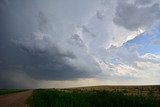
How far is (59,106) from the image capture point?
29.1 meters

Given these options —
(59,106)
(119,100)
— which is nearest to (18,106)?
(59,106)

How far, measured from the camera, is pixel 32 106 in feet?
97.8

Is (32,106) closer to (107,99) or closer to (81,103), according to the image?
(81,103)

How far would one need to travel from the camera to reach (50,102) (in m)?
31.1

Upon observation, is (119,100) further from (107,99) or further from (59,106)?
(59,106)

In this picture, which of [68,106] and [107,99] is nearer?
[68,106]

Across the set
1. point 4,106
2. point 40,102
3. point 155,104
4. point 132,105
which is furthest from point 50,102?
point 155,104

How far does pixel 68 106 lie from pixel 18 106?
5.45 meters

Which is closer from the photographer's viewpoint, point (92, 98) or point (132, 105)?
point (132, 105)

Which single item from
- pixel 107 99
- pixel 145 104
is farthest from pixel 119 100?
pixel 145 104

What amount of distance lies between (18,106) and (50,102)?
3.30 m

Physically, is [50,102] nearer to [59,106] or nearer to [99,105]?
[59,106]

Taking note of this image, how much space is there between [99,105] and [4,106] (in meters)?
9.57

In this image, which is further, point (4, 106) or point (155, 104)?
point (4, 106)
